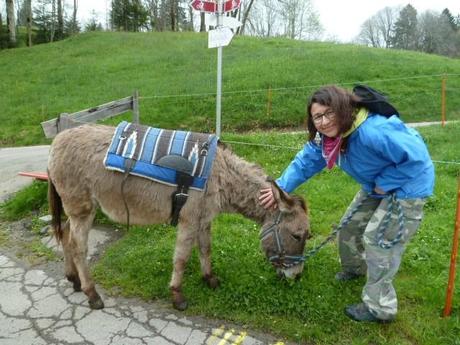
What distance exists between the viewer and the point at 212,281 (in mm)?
4223

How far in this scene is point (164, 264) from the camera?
4625 mm

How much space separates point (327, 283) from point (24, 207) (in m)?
4.82

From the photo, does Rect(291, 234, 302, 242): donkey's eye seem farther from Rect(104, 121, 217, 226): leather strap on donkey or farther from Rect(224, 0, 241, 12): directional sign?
Rect(224, 0, 241, 12): directional sign

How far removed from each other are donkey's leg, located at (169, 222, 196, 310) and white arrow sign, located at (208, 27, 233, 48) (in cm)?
393

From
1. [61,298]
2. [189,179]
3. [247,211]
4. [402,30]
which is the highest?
[402,30]

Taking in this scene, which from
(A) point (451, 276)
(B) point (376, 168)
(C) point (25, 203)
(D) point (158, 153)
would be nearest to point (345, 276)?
(A) point (451, 276)

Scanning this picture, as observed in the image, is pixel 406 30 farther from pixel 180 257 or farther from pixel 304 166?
pixel 180 257

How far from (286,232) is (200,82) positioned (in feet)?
41.5

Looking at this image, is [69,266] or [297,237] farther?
[69,266]

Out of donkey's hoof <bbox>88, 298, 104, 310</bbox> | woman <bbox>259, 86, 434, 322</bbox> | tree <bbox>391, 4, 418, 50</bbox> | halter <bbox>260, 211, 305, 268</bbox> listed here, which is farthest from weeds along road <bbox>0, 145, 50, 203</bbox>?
tree <bbox>391, 4, 418, 50</bbox>

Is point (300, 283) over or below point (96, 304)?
over

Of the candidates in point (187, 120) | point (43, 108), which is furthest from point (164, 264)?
point (43, 108)

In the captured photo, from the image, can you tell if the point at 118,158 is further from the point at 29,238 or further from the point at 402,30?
the point at 402,30

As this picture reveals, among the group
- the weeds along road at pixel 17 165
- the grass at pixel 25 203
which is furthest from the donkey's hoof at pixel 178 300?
the weeds along road at pixel 17 165
